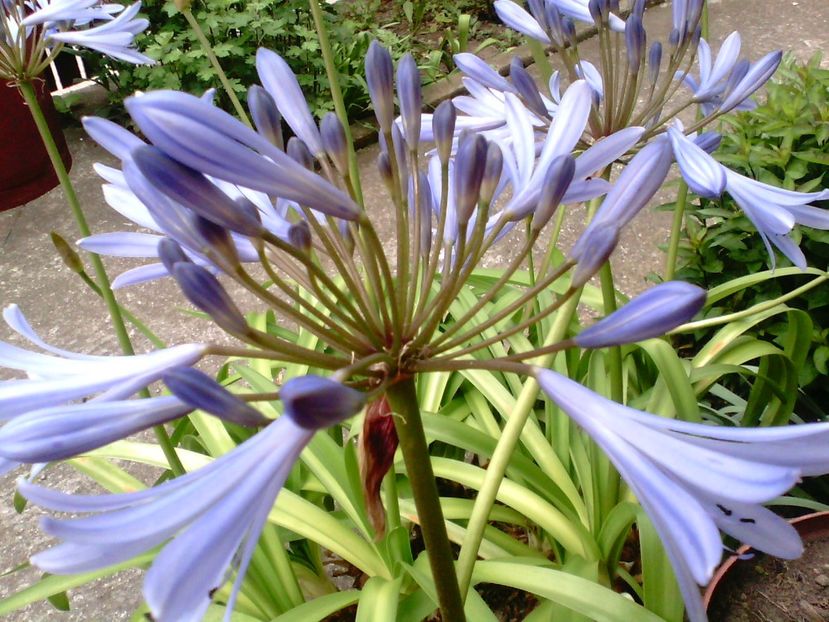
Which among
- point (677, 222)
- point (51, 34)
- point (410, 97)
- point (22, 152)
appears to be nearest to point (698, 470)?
point (410, 97)

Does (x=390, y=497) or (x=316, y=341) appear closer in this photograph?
(x=390, y=497)

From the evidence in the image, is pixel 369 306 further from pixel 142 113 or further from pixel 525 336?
pixel 525 336

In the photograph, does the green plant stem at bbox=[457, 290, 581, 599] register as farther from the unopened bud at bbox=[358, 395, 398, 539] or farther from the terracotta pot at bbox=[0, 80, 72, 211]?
the terracotta pot at bbox=[0, 80, 72, 211]

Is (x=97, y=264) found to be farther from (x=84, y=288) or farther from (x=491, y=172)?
(x=84, y=288)

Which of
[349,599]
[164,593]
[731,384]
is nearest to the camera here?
[164,593]

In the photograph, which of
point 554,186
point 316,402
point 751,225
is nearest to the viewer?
point 316,402

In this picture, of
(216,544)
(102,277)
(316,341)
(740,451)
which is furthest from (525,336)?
(216,544)

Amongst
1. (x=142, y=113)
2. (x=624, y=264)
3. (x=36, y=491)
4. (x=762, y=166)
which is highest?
(x=142, y=113)
